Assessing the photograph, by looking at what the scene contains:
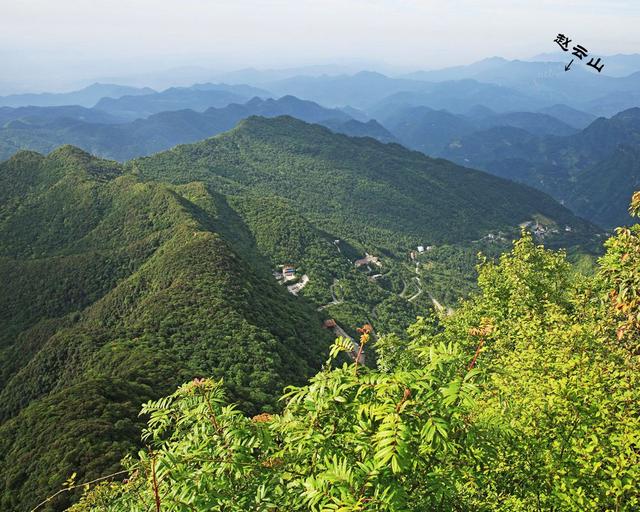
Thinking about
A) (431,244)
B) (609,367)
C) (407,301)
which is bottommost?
(431,244)

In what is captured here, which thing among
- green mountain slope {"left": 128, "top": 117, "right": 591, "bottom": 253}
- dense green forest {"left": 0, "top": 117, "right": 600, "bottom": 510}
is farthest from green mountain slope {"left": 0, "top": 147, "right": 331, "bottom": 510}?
green mountain slope {"left": 128, "top": 117, "right": 591, "bottom": 253}

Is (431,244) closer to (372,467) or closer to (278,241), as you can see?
(278,241)

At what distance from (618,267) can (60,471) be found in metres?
28.9

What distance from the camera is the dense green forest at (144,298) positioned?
2980 cm

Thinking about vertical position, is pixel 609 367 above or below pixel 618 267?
below

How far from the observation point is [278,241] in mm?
108188

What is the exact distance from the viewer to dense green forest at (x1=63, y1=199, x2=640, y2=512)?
507cm

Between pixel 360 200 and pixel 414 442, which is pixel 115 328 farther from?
pixel 360 200

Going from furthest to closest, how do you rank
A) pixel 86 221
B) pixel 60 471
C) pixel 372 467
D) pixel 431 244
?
pixel 431 244 → pixel 86 221 → pixel 60 471 → pixel 372 467

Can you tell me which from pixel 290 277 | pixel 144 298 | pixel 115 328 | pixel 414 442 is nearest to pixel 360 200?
pixel 290 277

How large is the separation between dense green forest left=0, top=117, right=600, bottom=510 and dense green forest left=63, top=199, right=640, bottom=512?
135 centimetres

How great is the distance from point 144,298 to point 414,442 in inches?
2238

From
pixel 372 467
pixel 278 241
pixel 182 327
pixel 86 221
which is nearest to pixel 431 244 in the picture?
pixel 278 241

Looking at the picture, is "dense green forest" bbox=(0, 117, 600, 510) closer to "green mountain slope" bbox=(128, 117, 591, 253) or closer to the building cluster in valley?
the building cluster in valley
